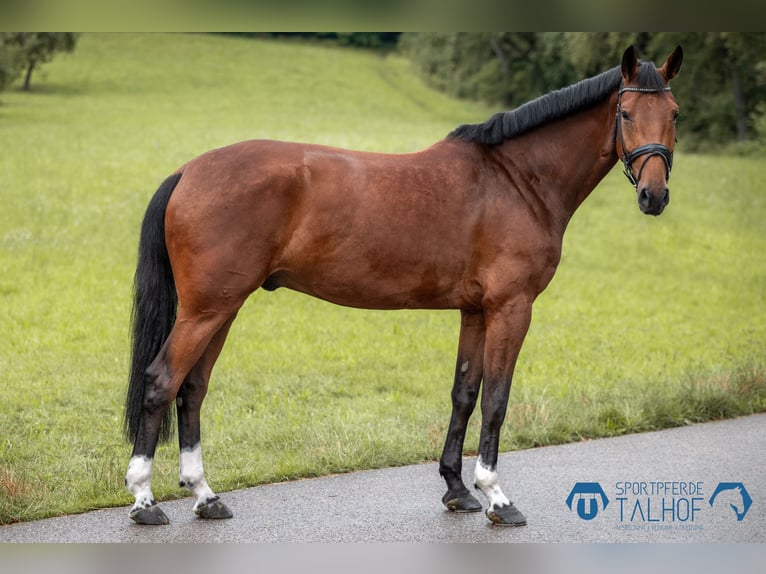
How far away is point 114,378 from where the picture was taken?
28.2 ft

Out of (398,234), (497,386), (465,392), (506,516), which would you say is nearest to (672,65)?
(398,234)

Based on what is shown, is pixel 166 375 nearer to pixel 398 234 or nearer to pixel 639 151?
pixel 398 234

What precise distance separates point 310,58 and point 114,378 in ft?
68.7

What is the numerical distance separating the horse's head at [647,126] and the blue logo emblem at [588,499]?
1654 millimetres

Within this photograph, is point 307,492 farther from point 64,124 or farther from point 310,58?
point 310,58

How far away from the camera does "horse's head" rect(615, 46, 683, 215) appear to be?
4469mm

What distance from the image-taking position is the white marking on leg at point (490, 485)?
4.87 meters

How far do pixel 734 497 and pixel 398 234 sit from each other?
2667 mm

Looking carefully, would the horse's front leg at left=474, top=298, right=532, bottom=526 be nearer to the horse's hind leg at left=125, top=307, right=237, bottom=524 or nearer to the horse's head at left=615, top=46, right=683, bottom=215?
the horse's head at left=615, top=46, right=683, bottom=215

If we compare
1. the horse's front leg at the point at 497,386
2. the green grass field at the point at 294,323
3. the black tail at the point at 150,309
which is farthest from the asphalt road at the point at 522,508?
the black tail at the point at 150,309

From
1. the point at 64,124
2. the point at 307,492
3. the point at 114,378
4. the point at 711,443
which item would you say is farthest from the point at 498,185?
the point at 64,124

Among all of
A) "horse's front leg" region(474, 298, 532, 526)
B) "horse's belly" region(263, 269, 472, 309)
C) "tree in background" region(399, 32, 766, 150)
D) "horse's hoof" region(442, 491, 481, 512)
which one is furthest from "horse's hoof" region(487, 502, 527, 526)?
"tree in background" region(399, 32, 766, 150)

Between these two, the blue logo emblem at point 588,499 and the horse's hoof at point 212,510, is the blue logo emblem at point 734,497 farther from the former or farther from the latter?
the horse's hoof at point 212,510

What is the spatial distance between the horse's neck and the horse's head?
303mm
